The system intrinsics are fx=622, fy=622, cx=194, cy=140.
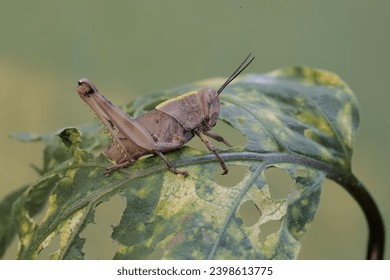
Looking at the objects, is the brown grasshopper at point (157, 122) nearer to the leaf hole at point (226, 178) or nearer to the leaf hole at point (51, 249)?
the leaf hole at point (226, 178)

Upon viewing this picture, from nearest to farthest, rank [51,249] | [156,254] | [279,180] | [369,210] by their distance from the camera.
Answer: [156,254] < [51,249] < [369,210] < [279,180]

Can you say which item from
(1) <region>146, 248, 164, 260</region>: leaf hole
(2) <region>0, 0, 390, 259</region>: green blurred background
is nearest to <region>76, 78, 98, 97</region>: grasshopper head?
(1) <region>146, 248, 164, 260</region>: leaf hole

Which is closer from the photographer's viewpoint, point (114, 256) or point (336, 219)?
point (114, 256)

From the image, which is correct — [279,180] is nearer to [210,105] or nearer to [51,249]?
[210,105]

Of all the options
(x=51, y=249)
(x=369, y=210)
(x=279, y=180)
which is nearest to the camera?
(x=51, y=249)

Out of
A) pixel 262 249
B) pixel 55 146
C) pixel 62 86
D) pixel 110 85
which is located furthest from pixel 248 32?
pixel 262 249

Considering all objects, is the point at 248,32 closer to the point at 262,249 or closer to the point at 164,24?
the point at 164,24

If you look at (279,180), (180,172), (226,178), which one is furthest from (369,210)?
(279,180)
